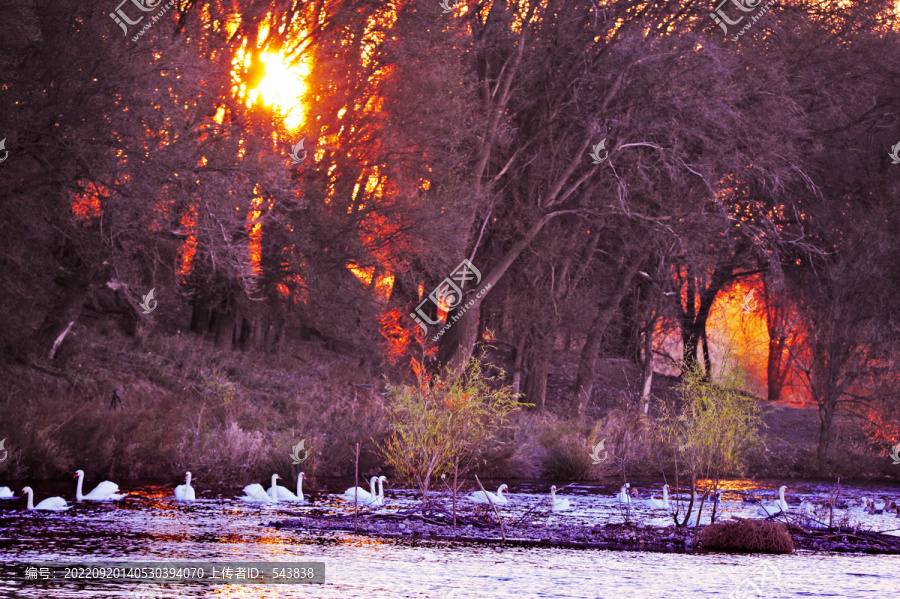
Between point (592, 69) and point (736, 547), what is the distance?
60.9ft

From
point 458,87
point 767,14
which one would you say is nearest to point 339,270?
point 458,87

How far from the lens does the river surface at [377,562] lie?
10.5 metres

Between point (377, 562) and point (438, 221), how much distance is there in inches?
659

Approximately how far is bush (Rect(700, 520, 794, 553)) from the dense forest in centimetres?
647

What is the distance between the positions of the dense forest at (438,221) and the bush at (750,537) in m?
6.47

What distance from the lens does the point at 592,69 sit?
98.8ft

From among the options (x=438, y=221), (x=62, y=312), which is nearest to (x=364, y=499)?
(x=62, y=312)

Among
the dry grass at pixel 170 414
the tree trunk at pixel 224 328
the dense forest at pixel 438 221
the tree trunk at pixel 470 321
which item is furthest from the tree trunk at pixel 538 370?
the tree trunk at pixel 224 328

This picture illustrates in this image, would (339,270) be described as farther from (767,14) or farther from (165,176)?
(767,14)

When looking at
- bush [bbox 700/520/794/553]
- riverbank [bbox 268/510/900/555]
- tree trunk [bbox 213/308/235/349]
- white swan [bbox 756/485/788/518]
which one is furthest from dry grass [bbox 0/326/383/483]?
bush [bbox 700/520/794/553]

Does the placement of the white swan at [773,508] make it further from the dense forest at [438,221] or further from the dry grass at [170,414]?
the dry grass at [170,414]

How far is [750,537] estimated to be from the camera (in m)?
14.7

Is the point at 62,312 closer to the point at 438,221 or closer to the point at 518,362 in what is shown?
the point at 438,221

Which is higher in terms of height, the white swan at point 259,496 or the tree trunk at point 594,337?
the tree trunk at point 594,337
